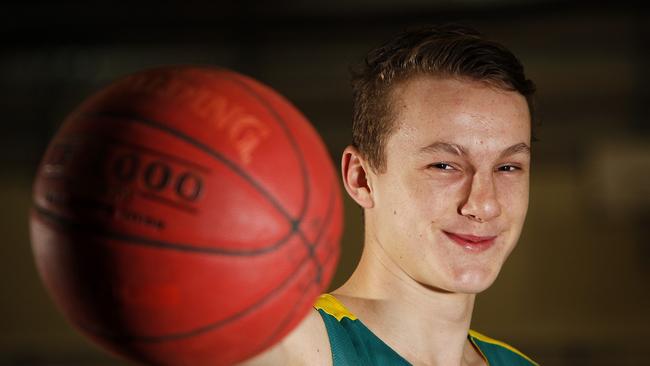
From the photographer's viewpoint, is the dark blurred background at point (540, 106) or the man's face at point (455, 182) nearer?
the man's face at point (455, 182)

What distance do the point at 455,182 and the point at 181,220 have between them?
66cm

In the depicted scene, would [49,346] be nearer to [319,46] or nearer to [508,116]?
[319,46]

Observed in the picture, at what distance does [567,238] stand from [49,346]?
4002 millimetres

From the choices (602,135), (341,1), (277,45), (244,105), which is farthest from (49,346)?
(244,105)

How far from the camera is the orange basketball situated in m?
1.07

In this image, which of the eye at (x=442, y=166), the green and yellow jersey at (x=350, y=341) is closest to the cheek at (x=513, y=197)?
the eye at (x=442, y=166)

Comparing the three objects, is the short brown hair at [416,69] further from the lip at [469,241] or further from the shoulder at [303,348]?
the shoulder at [303,348]

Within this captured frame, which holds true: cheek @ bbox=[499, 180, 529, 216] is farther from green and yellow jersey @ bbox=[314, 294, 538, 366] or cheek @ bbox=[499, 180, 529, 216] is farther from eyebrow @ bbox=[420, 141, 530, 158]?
green and yellow jersey @ bbox=[314, 294, 538, 366]

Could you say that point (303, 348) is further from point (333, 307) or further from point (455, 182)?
point (455, 182)

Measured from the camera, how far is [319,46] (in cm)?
667

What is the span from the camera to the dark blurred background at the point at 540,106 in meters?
6.12

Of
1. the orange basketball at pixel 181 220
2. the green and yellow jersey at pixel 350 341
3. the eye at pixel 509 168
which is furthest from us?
the eye at pixel 509 168

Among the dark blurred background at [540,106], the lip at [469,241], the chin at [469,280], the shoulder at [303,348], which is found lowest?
the shoulder at [303,348]

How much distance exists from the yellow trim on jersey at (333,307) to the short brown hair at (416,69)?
0.89 feet
